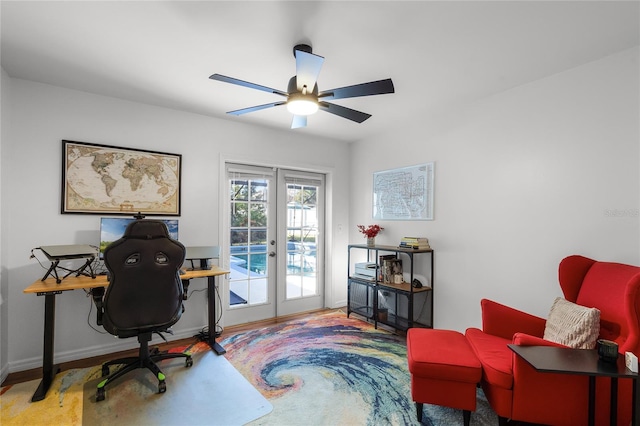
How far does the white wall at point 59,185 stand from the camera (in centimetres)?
261

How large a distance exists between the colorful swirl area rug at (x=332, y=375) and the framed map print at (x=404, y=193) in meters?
1.44

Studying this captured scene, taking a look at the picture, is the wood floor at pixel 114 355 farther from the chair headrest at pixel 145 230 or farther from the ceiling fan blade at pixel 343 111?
the ceiling fan blade at pixel 343 111

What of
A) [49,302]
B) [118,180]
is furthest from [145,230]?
[118,180]

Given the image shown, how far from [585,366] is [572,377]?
325mm

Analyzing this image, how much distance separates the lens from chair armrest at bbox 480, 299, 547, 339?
2.28 metres

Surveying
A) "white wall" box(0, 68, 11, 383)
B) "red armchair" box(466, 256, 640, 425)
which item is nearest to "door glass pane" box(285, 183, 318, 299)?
"red armchair" box(466, 256, 640, 425)

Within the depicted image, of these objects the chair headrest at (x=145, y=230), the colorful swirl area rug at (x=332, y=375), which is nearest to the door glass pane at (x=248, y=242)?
the colorful swirl area rug at (x=332, y=375)

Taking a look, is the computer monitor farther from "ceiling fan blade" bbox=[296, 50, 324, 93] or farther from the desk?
"ceiling fan blade" bbox=[296, 50, 324, 93]

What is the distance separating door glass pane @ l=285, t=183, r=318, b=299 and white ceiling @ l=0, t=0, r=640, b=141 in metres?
1.73

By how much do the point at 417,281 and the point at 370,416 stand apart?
175cm

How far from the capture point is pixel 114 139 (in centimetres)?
302

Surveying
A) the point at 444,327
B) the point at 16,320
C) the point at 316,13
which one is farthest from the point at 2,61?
the point at 444,327

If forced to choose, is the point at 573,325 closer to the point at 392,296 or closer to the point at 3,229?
the point at 392,296

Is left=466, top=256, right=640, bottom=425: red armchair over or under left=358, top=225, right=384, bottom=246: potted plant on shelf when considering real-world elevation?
under
